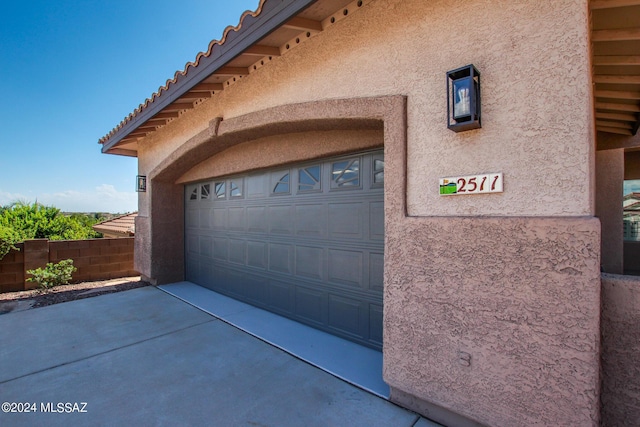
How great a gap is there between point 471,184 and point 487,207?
25 cm

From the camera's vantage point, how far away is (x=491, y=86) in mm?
2586

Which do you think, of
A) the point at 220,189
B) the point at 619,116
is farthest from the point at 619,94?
the point at 220,189

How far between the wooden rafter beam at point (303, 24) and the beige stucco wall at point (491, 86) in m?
0.26

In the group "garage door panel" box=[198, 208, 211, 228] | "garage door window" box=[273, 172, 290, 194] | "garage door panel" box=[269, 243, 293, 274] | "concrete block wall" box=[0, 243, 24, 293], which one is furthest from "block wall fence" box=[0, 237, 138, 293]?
"garage door window" box=[273, 172, 290, 194]

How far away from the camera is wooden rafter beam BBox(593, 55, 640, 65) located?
3375 mm

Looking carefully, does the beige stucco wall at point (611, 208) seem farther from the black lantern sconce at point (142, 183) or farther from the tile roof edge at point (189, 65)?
the black lantern sconce at point (142, 183)

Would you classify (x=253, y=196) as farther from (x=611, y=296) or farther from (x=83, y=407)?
(x=611, y=296)

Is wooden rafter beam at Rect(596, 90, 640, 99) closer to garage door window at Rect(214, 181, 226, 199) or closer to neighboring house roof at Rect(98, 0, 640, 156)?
neighboring house roof at Rect(98, 0, 640, 156)

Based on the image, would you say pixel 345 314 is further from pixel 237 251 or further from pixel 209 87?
pixel 209 87

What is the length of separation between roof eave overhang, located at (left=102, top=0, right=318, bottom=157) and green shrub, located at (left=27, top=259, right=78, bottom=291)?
5575mm

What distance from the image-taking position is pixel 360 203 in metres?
4.50

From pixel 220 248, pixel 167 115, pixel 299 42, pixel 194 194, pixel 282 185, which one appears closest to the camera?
pixel 299 42

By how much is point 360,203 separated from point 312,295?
6.50 ft

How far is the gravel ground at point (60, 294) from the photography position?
685 cm
